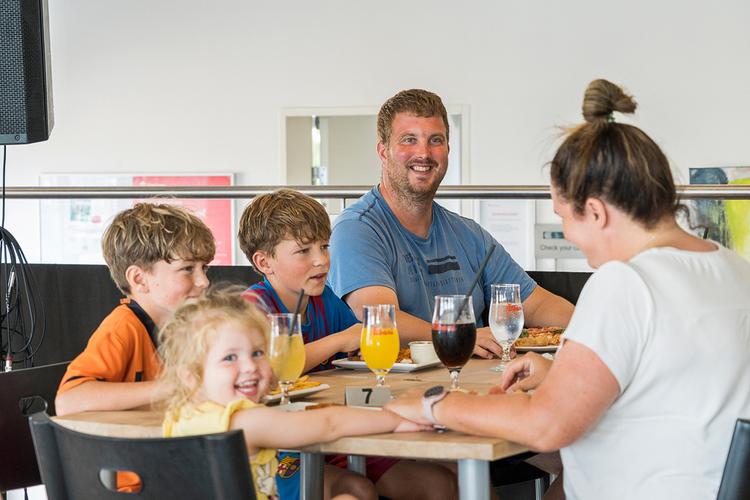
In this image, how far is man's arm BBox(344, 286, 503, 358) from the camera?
2.53 meters

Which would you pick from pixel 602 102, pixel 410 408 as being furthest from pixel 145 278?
pixel 602 102

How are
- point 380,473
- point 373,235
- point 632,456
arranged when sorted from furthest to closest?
point 373,235 → point 380,473 → point 632,456

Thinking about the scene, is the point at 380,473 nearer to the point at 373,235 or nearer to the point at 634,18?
the point at 373,235

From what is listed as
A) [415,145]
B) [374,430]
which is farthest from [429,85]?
[374,430]

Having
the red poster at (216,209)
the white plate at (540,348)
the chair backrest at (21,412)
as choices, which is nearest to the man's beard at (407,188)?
the white plate at (540,348)

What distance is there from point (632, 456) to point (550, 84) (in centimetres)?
631

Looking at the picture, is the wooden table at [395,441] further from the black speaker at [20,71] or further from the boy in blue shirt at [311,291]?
the black speaker at [20,71]

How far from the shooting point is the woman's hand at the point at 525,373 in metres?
1.94

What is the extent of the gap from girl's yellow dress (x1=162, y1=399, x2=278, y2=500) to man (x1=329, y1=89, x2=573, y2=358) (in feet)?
3.57

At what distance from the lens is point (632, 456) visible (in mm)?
1609

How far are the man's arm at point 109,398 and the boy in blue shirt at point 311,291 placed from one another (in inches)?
18.1

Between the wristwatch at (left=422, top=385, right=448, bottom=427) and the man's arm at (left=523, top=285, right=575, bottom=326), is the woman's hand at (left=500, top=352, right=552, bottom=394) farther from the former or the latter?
the man's arm at (left=523, top=285, right=575, bottom=326)

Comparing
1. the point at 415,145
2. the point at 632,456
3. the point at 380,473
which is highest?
the point at 415,145

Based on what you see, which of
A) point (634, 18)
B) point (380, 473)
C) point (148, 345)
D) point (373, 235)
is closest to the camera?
point (148, 345)
